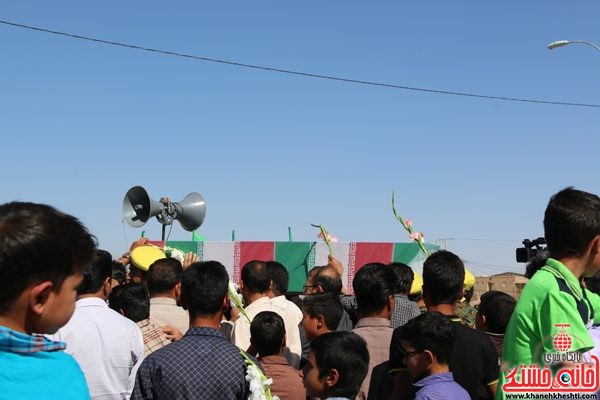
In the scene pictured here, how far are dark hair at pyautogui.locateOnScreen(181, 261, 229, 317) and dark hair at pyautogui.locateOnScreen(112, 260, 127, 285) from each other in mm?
2889

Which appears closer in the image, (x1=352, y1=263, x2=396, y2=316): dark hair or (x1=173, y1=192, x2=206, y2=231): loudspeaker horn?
(x1=352, y1=263, x2=396, y2=316): dark hair

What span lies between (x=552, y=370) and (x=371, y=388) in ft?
5.13

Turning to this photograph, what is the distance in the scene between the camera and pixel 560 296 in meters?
2.18

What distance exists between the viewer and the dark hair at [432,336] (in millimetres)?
3115

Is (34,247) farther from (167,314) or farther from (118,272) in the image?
(118,272)

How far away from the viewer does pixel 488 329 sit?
4.38 m

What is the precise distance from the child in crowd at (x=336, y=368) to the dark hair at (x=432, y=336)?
0.27 m

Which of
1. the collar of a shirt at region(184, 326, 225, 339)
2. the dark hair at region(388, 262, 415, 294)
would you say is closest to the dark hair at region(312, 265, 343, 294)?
the dark hair at region(388, 262, 415, 294)

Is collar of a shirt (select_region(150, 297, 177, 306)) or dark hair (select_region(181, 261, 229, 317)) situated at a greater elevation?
dark hair (select_region(181, 261, 229, 317))

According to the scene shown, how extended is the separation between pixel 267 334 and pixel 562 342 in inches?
90.4

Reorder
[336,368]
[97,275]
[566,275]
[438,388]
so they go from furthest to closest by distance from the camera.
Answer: [97,275]
[336,368]
[438,388]
[566,275]

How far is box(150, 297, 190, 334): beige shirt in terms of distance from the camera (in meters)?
4.65

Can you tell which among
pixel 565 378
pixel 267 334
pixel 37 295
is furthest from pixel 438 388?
pixel 37 295

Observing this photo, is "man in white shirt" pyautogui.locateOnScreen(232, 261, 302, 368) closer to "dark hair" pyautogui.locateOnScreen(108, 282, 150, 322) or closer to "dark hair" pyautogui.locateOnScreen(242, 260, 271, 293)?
"dark hair" pyautogui.locateOnScreen(242, 260, 271, 293)
